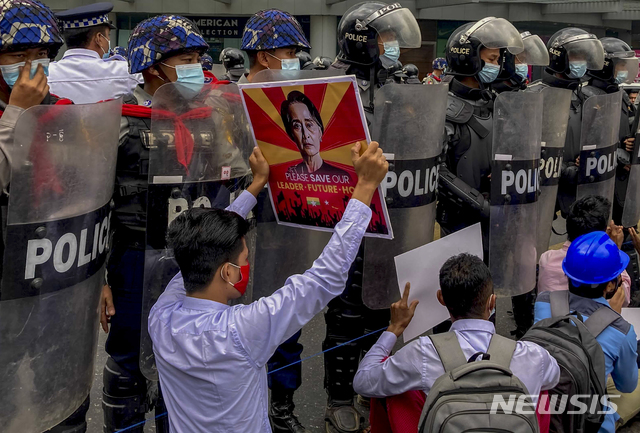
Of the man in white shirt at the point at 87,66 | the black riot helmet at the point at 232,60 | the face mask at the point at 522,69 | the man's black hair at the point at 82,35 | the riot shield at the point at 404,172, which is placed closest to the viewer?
the riot shield at the point at 404,172

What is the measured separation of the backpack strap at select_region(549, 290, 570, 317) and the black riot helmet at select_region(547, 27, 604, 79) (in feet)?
8.67

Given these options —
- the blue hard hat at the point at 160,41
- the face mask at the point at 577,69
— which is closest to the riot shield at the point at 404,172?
the blue hard hat at the point at 160,41

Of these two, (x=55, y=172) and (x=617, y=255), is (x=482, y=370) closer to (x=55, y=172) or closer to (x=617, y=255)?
(x=617, y=255)

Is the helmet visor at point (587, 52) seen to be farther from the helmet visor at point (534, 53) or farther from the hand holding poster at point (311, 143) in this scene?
the hand holding poster at point (311, 143)

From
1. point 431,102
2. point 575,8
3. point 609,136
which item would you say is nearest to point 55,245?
point 431,102

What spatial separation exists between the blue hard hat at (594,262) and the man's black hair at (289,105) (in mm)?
1162

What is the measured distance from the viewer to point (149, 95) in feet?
9.62

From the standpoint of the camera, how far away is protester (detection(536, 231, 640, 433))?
2.65 metres

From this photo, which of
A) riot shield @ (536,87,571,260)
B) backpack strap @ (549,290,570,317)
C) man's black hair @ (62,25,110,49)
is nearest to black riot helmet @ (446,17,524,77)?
riot shield @ (536,87,571,260)

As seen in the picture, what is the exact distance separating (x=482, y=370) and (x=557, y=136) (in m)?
2.46

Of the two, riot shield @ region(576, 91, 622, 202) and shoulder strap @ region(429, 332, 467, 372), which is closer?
shoulder strap @ region(429, 332, 467, 372)

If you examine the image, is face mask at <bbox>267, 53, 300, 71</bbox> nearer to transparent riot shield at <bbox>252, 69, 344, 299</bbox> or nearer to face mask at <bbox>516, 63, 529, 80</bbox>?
transparent riot shield at <bbox>252, 69, 344, 299</bbox>

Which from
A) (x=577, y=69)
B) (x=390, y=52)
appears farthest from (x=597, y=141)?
(x=390, y=52)

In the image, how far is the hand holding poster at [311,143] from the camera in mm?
2312
